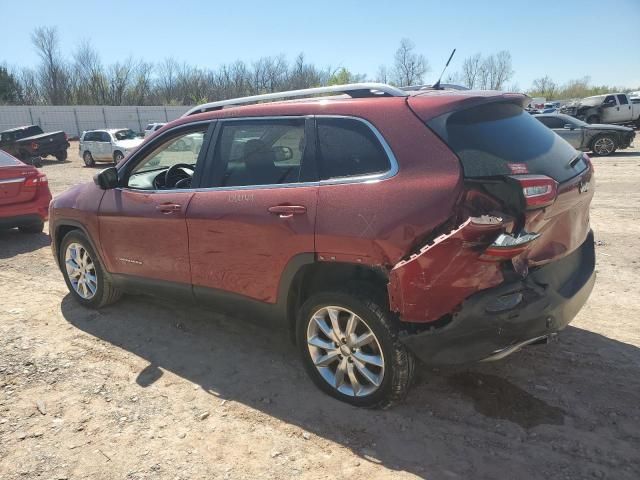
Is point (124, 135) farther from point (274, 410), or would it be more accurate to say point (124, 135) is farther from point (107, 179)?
point (274, 410)

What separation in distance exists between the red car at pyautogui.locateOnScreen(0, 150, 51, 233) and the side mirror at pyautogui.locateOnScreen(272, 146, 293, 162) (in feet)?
19.8

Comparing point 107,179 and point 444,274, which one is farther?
point 107,179

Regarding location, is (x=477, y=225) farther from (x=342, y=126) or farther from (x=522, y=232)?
(x=342, y=126)

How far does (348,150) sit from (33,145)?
26.8 m

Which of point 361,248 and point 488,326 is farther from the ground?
point 361,248

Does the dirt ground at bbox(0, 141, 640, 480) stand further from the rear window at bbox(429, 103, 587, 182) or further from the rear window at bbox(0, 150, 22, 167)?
the rear window at bbox(0, 150, 22, 167)

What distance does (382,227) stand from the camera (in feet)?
8.69

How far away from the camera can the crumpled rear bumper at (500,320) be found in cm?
251

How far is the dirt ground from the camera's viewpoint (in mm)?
2574

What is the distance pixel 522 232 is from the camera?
2.48m

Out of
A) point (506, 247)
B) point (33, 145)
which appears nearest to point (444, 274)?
point (506, 247)

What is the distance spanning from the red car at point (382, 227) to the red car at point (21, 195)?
491cm

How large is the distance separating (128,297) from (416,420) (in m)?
3.40

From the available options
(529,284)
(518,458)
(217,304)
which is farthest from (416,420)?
(217,304)
